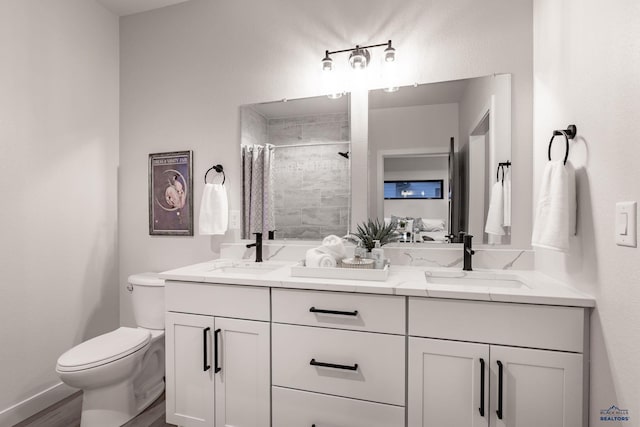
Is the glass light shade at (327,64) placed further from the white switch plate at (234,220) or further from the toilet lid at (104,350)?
the toilet lid at (104,350)

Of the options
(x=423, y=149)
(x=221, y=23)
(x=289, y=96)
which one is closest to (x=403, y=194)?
(x=423, y=149)

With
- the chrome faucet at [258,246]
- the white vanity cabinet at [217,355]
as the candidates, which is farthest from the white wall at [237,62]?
the white vanity cabinet at [217,355]

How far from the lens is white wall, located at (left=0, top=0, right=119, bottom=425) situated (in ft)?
5.87

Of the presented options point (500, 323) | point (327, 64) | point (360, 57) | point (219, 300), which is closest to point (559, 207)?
point (500, 323)

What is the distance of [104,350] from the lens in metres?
1.67

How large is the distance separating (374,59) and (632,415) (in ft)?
6.27

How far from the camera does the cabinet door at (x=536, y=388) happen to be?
1147 millimetres

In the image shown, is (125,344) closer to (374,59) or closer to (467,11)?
(374,59)

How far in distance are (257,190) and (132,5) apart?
67.9 inches

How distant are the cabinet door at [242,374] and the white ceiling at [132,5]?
231 centimetres

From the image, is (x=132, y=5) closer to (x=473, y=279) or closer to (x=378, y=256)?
(x=378, y=256)

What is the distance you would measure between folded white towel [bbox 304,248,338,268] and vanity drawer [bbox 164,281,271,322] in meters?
0.27

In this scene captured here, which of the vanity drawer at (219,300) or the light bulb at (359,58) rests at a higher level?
the light bulb at (359,58)

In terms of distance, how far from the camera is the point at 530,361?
3.88 feet
